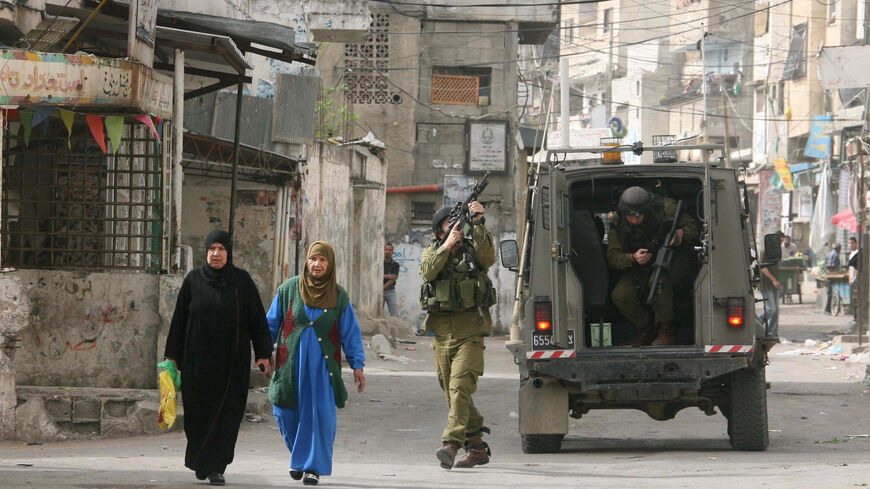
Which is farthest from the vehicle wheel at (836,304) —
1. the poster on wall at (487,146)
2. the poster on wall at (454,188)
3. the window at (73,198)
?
the window at (73,198)

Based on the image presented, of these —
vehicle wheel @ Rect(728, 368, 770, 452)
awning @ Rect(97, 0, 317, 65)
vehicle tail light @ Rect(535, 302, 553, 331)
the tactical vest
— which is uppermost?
awning @ Rect(97, 0, 317, 65)

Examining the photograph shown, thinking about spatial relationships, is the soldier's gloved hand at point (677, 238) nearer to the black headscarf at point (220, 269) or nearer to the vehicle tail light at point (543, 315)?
the vehicle tail light at point (543, 315)

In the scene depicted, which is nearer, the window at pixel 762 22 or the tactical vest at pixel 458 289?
the tactical vest at pixel 458 289

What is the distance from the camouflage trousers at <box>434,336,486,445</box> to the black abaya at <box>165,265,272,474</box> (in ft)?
4.56

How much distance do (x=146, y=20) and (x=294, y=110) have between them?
7.61 metres

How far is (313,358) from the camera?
791cm

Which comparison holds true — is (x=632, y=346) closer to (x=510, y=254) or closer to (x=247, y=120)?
(x=510, y=254)

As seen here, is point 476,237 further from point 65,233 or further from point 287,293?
point 65,233

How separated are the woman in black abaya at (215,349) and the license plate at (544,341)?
6.60 ft

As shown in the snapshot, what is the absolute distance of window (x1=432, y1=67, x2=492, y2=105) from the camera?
28.7m

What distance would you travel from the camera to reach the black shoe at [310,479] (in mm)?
7613

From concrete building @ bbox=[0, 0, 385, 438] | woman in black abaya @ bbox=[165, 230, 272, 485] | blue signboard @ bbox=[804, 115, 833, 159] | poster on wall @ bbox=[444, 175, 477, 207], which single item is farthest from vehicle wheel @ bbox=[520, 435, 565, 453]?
blue signboard @ bbox=[804, 115, 833, 159]

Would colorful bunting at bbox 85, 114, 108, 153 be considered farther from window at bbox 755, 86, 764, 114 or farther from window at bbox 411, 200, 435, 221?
window at bbox 755, 86, 764, 114

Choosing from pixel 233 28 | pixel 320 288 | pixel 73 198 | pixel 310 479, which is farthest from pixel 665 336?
pixel 73 198
